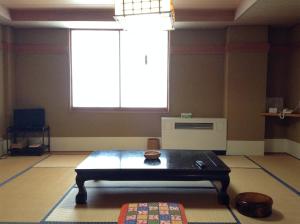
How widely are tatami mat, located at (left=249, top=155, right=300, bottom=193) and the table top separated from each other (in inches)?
45.0

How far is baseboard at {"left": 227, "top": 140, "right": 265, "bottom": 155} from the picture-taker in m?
5.77

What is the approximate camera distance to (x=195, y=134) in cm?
579

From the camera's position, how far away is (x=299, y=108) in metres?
5.52

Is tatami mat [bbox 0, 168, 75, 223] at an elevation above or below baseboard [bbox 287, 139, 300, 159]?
below

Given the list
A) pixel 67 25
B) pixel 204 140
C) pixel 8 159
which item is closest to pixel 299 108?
pixel 204 140

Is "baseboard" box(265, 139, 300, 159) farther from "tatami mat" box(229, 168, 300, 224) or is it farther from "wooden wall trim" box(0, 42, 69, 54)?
"wooden wall trim" box(0, 42, 69, 54)

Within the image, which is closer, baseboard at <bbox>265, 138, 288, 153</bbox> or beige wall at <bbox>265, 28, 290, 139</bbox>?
beige wall at <bbox>265, 28, 290, 139</bbox>

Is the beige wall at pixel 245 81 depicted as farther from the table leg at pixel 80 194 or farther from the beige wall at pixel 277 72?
the table leg at pixel 80 194

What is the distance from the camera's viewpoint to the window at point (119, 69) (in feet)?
19.7

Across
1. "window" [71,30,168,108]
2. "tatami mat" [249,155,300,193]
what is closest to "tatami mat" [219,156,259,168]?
"tatami mat" [249,155,300,193]

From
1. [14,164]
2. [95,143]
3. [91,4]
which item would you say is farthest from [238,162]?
[14,164]

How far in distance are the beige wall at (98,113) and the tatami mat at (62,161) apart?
71 centimetres

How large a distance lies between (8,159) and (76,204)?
2.63 m

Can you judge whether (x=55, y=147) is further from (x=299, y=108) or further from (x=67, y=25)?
(x=299, y=108)
